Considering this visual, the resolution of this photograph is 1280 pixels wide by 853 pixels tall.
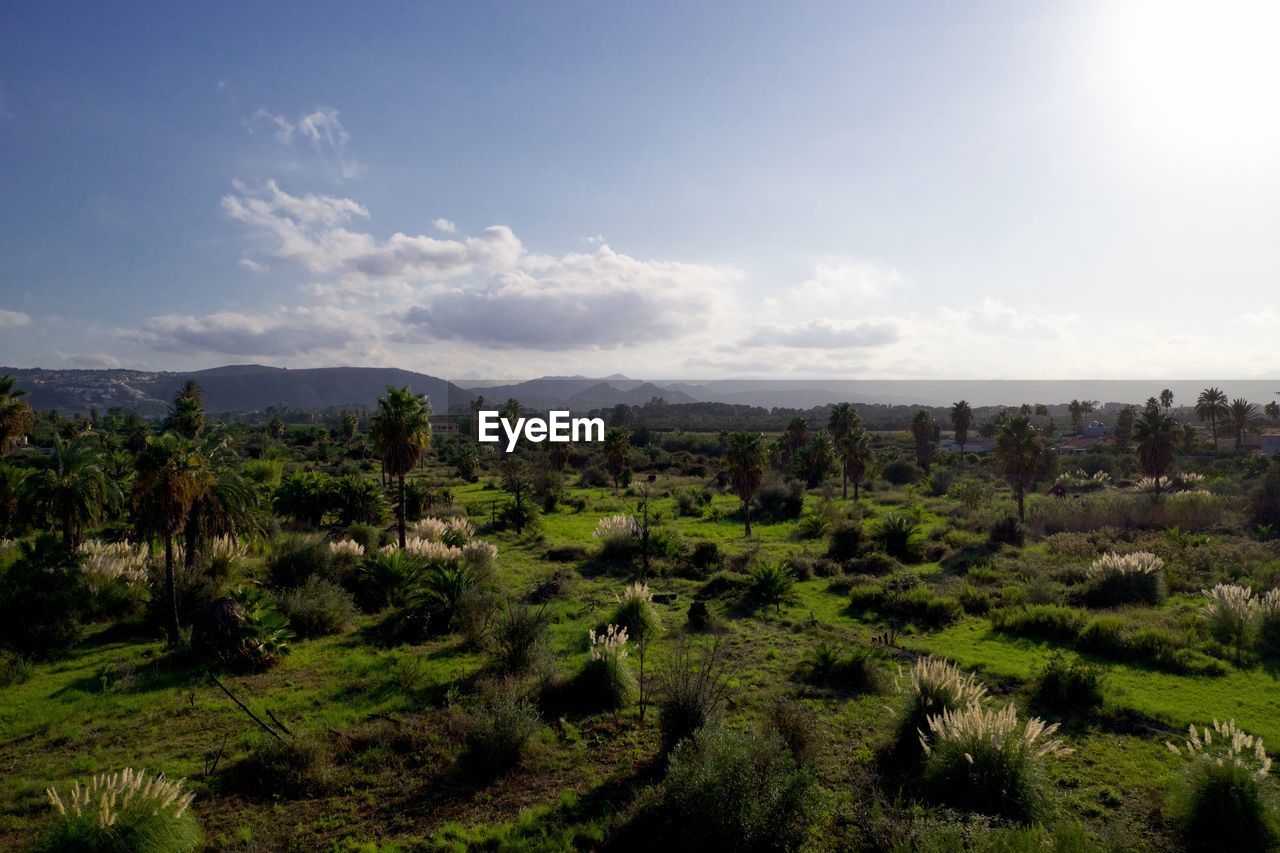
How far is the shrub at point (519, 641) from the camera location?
47.4 ft

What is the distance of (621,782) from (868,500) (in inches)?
1610

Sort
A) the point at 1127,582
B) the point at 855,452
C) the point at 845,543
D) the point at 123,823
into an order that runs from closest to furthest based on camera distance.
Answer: the point at 123,823 < the point at 1127,582 < the point at 845,543 < the point at 855,452

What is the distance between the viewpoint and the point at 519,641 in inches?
577

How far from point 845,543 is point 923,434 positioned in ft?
142

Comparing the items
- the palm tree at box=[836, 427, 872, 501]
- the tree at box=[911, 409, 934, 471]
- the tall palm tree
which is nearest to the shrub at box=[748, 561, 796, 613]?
the tall palm tree

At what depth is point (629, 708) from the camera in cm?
1324

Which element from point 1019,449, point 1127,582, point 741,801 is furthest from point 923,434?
point 741,801

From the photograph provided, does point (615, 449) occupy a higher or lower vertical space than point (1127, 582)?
higher

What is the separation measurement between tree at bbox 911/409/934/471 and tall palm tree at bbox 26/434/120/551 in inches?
2472

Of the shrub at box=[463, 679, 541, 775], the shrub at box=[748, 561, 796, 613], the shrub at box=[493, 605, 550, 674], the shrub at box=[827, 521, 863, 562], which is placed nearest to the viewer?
the shrub at box=[463, 679, 541, 775]

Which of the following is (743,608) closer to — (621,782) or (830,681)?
(830,681)

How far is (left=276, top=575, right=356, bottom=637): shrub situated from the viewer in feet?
56.2

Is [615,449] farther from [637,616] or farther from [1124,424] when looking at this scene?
[1124,424]

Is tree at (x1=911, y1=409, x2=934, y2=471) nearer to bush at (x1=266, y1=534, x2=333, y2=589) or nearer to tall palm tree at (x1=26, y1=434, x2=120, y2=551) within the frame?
bush at (x1=266, y1=534, x2=333, y2=589)
